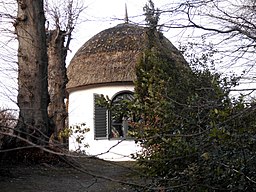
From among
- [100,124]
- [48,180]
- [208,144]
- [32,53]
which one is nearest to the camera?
[208,144]

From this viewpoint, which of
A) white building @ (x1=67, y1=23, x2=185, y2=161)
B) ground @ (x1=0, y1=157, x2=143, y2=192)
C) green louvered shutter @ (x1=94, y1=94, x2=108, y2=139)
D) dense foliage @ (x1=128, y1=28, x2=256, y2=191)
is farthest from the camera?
green louvered shutter @ (x1=94, y1=94, x2=108, y2=139)

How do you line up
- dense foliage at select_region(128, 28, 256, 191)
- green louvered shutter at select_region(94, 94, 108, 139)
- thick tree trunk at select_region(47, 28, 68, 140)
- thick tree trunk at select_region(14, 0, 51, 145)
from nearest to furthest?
1. dense foliage at select_region(128, 28, 256, 191)
2. thick tree trunk at select_region(14, 0, 51, 145)
3. thick tree trunk at select_region(47, 28, 68, 140)
4. green louvered shutter at select_region(94, 94, 108, 139)

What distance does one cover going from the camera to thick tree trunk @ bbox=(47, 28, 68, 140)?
1545cm

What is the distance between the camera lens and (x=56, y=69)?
15.7m

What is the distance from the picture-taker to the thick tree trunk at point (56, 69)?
50.7 feet

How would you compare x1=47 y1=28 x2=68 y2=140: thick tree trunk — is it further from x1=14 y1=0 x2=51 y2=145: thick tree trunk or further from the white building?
x1=14 y1=0 x2=51 y2=145: thick tree trunk

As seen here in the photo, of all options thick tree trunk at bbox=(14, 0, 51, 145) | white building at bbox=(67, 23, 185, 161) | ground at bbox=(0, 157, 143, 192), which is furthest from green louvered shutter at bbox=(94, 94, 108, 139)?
ground at bbox=(0, 157, 143, 192)

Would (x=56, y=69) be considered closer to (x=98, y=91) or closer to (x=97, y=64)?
(x=98, y=91)

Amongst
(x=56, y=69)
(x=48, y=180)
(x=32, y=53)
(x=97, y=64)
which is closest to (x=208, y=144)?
(x=48, y=180)

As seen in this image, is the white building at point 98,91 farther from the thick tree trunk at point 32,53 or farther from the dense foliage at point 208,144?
the dense foliage at point 208,144

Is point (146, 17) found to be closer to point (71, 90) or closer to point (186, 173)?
point (186, 173)

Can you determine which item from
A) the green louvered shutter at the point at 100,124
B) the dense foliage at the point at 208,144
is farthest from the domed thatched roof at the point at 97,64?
the dense foliage at the point at 208,144

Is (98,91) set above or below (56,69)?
below

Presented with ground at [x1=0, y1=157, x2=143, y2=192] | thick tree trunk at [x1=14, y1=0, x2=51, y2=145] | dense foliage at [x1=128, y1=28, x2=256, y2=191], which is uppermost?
thick tree trunk at [x1=14, y1=0, x2=51, y2=145]
